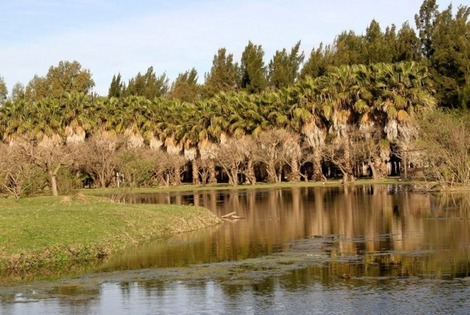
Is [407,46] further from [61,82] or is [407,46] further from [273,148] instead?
[61,82]

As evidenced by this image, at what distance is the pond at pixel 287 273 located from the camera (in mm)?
23766

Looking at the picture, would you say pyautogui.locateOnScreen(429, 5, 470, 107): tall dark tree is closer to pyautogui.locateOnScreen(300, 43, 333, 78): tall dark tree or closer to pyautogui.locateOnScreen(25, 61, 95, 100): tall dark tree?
pyautogui.locateOnScreen(300, 43, 333, 78): tall dark tree

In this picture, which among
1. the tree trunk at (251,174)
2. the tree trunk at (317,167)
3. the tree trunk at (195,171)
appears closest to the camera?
the tree trunk at (317,167)

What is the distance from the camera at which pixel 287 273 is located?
29281 mm

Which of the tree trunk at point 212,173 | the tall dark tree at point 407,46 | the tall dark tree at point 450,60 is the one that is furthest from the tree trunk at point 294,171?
the tall dark tree at point 407,46

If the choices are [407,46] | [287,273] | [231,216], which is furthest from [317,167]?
[287,273]

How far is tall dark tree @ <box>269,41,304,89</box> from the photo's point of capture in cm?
12356

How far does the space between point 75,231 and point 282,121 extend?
66.0 m

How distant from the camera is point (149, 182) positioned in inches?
4277

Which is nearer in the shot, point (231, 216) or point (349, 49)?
point (231, 216)

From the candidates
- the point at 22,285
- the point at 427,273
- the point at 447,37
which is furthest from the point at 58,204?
the point at 447,37

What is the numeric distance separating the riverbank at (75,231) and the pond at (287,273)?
1.35 meters

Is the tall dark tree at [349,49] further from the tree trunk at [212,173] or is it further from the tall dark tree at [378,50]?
the tree trunk at [212,173]

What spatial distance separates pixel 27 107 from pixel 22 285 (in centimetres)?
8356
